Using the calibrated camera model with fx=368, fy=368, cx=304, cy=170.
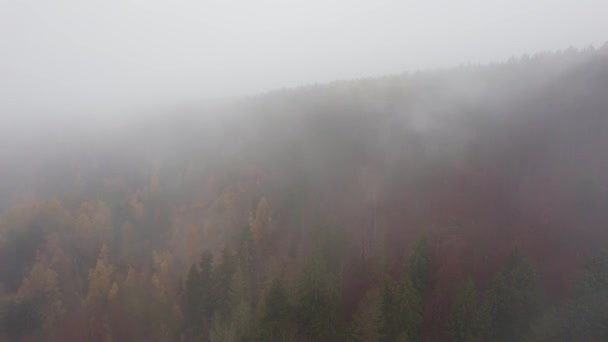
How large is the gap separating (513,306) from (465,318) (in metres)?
3.84

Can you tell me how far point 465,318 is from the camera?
28.7 meters

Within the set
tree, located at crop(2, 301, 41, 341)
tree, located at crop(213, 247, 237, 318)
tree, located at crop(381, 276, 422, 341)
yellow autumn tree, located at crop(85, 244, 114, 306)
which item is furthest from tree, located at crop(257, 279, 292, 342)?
tree, located at crop(2, 301, 41, 341)

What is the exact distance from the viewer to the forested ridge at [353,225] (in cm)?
3120

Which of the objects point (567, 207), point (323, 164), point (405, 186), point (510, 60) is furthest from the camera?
point (510, 60)

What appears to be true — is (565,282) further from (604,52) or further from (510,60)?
(510,60)

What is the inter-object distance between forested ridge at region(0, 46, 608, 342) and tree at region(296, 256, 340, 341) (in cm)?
14

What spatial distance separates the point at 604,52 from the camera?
60.1 meters

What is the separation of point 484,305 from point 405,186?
88.7 ft

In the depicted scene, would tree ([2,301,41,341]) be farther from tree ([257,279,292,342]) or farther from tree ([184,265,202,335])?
tree ([257,279,292,342])

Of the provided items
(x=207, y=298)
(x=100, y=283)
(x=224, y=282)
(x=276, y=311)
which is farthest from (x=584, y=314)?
(x=100, y=283)

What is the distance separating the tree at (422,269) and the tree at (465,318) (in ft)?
16.4

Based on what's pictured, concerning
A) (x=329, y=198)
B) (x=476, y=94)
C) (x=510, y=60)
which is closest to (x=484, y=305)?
(x=329, y=198)

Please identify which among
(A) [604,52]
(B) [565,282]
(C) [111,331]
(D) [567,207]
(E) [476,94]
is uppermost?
(A) [604,52]

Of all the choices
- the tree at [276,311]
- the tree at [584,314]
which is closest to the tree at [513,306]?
the tree at [584,314]
